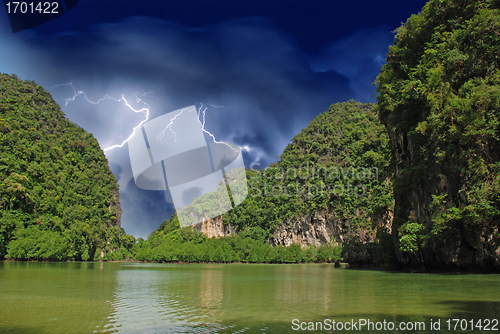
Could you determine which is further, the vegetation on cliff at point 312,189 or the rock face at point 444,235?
the vegetation on cliff at point 312,189

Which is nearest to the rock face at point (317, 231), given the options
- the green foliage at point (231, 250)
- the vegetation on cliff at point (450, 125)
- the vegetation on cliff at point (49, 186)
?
the green foliage at point (231, 250)

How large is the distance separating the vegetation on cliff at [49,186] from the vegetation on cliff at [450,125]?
55.8 m

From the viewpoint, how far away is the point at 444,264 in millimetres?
25000

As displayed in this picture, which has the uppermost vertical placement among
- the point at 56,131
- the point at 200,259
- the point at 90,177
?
the point at 56,131

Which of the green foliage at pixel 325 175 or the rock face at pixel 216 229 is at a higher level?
the green foliage at pixel 325 175

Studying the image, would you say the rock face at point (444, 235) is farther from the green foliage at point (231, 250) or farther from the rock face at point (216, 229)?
the rock face at point (216, 229)

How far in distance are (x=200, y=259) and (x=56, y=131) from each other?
5278 cm

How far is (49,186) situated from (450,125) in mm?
72585

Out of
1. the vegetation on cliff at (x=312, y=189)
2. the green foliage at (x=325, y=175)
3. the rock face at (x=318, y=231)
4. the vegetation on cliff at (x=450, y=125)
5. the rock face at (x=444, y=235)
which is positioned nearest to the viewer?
the vegetation on cliff at (x=450, y=125)

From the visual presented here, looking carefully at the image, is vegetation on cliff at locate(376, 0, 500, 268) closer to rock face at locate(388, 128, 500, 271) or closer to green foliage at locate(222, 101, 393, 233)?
rock face at locate(388, 128, 500, 271)

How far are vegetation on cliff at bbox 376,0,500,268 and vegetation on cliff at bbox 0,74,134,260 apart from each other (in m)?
55.8

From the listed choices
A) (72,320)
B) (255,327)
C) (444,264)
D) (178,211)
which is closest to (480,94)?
(444,264)

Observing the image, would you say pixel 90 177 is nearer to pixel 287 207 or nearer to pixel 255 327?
pixel 287 207

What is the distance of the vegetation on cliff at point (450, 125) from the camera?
19359 mm
